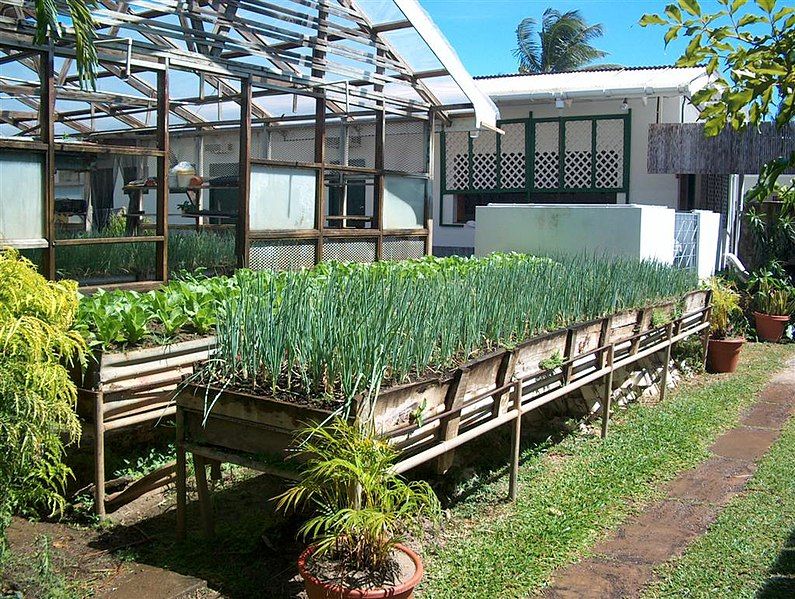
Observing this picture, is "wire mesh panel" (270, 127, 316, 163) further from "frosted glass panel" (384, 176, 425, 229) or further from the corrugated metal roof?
the corrugated metal roof

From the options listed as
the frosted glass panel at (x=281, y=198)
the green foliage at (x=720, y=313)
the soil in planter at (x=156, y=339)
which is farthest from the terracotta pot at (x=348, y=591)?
the green foliage at (x=720, y=313)

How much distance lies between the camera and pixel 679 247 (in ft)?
36.6

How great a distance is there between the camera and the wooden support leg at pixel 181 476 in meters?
4.20

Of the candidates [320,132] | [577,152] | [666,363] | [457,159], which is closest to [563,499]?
[666,363]

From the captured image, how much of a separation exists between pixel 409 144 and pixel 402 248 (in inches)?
47.3

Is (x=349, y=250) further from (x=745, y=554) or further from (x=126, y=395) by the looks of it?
(x=745, y=554)

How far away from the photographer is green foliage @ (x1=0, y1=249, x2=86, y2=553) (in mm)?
3199

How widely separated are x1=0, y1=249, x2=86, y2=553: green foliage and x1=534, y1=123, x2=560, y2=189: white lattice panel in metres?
11.1

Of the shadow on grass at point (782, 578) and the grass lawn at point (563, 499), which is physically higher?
the grass lawn at point (563, 499)

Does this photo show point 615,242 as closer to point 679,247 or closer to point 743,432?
point 679,247

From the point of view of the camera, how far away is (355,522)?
3232 mm

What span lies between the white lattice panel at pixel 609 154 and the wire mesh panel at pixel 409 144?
4815mm

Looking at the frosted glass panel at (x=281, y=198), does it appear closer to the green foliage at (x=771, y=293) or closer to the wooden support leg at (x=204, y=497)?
the wooden support leg at (x=204, y=497)

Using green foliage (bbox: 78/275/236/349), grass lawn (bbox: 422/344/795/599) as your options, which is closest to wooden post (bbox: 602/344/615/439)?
grass lawn (bbox: 422/344/795/599)
